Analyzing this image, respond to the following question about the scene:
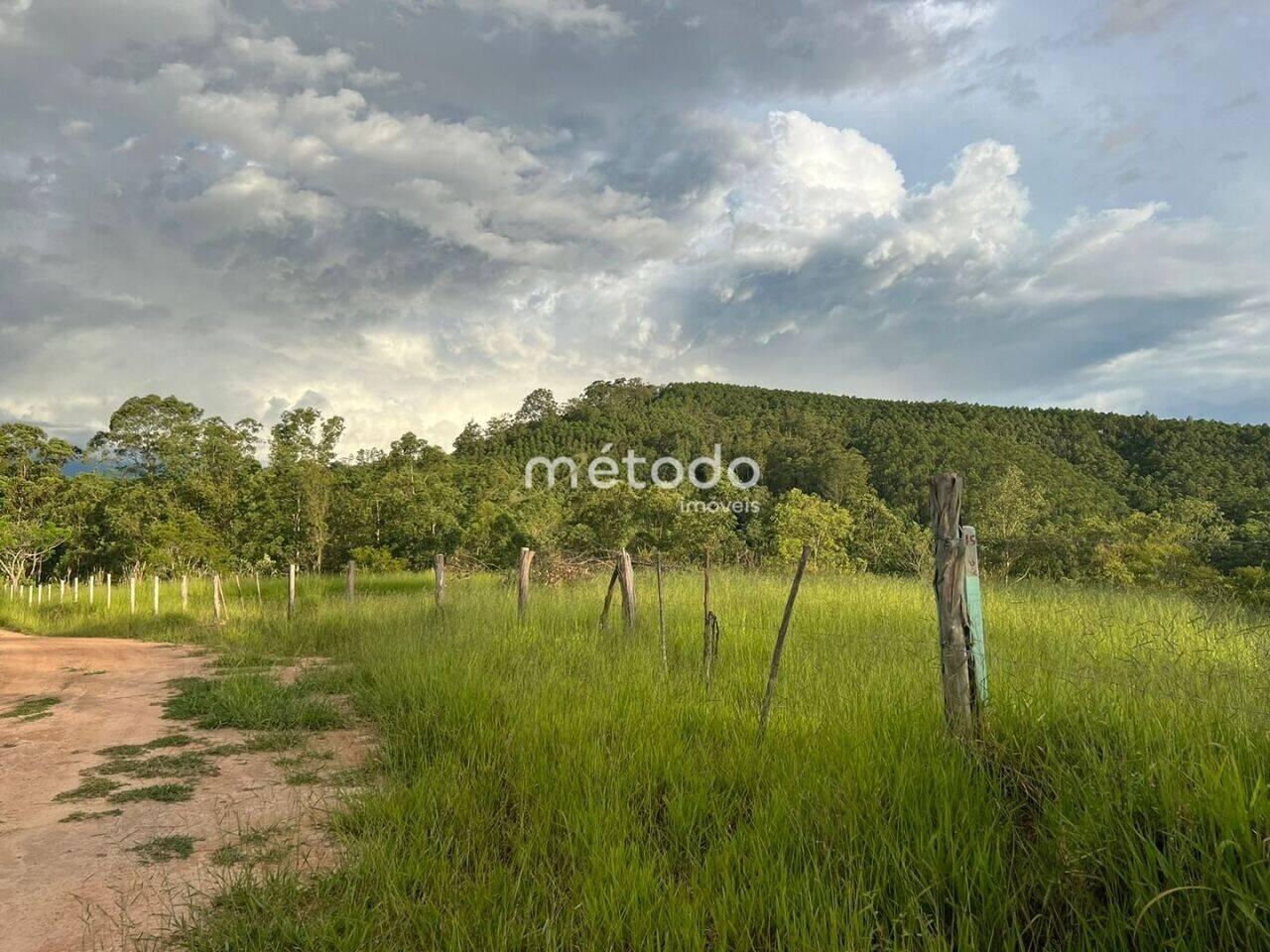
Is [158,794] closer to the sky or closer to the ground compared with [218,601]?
closer to the ground

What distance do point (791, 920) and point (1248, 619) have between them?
7.84 m

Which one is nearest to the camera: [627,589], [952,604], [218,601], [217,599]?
[952,604]

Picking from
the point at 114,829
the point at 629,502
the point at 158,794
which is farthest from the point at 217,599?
the point at 629,502

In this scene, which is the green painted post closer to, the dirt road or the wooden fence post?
the dirt road

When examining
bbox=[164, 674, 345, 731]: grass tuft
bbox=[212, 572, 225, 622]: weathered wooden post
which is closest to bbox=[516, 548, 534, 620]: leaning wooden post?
bbox=[164, 674, 345, 731]: grass tuft

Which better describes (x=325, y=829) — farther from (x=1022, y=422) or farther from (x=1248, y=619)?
(x=1022, y=422)

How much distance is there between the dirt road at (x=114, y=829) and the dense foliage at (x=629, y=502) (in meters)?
9.82

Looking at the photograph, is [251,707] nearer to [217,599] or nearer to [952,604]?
[952,604]

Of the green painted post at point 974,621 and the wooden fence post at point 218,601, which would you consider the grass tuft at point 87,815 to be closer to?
the green painted post at point 974,621

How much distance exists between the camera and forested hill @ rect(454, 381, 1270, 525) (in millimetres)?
42562

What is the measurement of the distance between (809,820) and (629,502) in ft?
89.1

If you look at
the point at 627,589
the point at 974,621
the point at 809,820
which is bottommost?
the point at 809,820

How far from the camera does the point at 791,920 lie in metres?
2.51

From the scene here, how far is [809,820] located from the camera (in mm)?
3100
